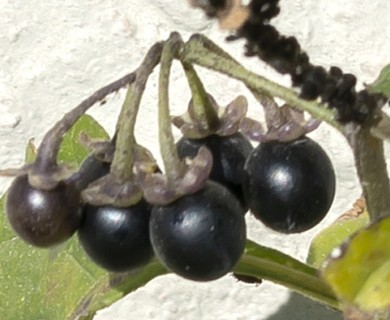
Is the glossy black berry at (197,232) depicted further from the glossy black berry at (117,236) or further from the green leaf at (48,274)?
the green leaf at (48,274)

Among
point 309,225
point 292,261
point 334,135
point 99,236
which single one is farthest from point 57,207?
point 334,135

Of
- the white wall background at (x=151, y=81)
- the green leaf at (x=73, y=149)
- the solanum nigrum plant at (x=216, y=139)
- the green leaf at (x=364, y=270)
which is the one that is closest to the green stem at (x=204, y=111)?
the solanum nigrum plant at (x=216, y=139)

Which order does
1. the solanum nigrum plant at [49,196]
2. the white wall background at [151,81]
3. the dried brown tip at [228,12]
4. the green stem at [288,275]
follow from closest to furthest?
the dried brown tip at [228,12] → the solanum nigrum plant at [49,196] → the green stem at [288,275] → the white wall background at [151,81]

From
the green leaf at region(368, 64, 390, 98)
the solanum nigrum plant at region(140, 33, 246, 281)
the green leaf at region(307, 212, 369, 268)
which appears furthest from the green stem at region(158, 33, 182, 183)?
the green leaf at region(307, 212, 369, 268)

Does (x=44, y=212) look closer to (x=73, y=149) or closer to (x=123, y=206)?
(x=123, y=206)

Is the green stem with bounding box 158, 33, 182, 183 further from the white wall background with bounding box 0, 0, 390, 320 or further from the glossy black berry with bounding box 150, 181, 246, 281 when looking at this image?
the white wall background with bounding box 0, 0, 390, 320

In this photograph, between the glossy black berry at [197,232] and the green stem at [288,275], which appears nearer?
the glossy black berry at [197,232]

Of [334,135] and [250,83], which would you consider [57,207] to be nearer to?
[250,83]

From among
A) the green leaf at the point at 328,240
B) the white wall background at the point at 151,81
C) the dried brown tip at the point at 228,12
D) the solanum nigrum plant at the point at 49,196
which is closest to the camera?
the dried brown tip at the point at 228,12
